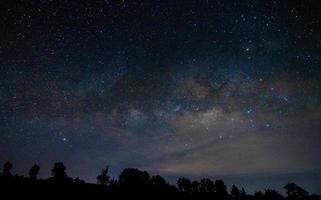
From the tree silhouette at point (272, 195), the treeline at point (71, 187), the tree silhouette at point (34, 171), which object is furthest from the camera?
the tree silhouette at point (272, 195)

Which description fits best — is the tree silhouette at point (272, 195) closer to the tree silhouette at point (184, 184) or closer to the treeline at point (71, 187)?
the treeline at point (71, 187)

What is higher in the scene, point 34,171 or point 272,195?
point 34,171

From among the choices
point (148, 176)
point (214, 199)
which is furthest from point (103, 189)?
point (148, 176)

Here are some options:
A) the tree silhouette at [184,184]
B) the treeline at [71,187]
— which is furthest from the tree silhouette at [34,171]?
the tree silhouette at [184,184]

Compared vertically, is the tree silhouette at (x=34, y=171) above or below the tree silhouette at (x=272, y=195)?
above

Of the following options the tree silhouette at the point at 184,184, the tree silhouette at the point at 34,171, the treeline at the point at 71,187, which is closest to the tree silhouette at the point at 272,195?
the treeline at the point at 71,187

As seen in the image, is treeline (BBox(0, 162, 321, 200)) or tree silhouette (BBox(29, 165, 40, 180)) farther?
tree silhouette (BBox(29, 165, 40, 180))

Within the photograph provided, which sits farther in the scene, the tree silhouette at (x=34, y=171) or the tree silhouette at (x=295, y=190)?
the tree silhouette at (x=295, y=190)

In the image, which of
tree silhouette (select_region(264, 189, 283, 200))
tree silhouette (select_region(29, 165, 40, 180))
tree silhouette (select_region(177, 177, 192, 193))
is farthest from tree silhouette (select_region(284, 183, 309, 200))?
tree silhouette (select_region(29, 165, 40, 180))

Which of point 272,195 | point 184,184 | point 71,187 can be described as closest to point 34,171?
point 71,187

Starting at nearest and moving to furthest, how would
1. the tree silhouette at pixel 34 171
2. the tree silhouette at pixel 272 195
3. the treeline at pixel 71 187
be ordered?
1. the treeline at pixel 71 187
2. the tree silhouette at pixel 34 171
3. the tree silhouette at pixel 272 195

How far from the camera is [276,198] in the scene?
5191 centimetres

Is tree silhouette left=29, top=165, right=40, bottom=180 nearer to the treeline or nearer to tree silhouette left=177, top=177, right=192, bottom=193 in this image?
the treeline

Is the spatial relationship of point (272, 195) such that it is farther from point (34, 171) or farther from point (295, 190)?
point (34, 171)
